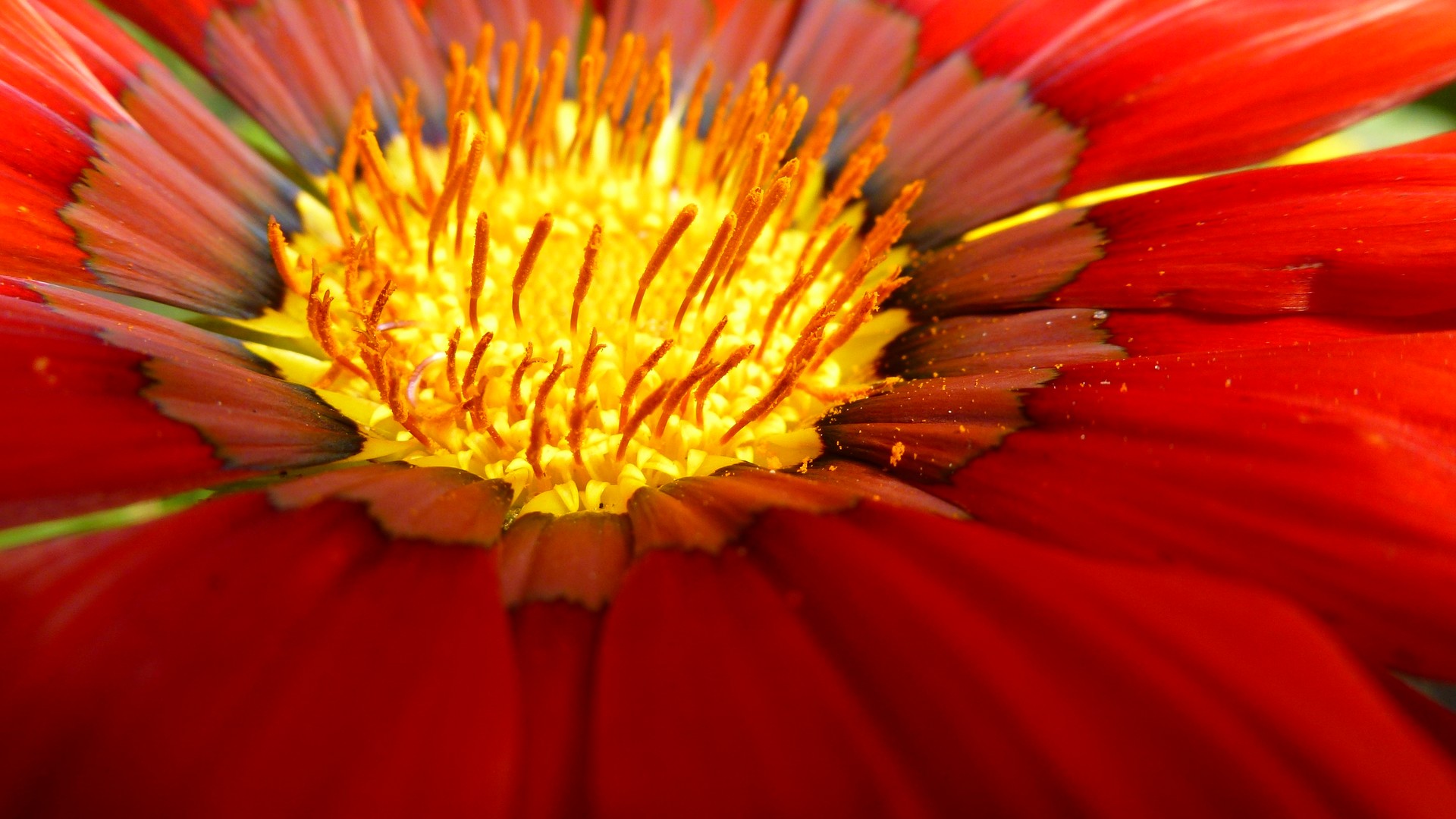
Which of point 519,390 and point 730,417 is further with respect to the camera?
point 730,417

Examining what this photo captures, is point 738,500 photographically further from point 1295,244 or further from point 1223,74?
point 1223,74

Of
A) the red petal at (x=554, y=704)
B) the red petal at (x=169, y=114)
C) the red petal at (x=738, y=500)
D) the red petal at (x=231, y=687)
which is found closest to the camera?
the red petal at (x=231, y=687)

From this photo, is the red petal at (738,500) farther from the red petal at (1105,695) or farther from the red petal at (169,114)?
the red petal at (169,114)

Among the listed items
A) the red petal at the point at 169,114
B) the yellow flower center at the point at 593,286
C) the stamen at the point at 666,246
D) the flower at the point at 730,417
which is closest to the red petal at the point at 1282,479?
the flower at the point at 730,417

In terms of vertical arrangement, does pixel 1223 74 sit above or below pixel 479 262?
above

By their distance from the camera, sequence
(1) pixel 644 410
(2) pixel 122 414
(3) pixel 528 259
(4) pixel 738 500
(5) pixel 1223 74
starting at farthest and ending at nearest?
1. (5) pixel 1223 74
2. (3) pixel 528 259
3. (1) pixel 644 410
4. (4) pixel 738 500
5. (2) pixel 122 414

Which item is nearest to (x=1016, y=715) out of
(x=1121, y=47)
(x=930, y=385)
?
(x=930, y=385)

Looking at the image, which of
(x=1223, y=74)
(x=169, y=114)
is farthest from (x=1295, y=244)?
(x=169, y=114)
